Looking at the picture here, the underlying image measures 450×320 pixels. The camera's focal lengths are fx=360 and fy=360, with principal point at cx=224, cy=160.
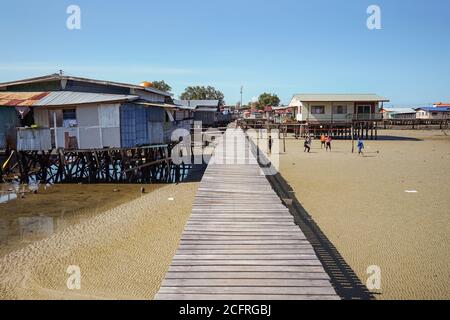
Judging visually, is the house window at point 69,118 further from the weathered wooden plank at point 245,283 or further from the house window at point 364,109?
the house window at point 364,109

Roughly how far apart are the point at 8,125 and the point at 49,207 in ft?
27.9

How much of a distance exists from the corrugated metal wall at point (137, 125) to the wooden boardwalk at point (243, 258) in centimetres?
1081

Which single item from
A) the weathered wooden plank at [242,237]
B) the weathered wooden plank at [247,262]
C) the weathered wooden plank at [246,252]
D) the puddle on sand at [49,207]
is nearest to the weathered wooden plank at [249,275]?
the weathered wooden plank at [247,262]

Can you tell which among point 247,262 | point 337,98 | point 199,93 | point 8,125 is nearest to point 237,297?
point 247,262

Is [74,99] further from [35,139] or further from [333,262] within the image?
[333,262]

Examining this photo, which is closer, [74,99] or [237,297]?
[237,297]

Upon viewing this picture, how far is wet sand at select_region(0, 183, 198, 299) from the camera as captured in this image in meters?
8.35

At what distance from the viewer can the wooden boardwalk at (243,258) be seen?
5.36 metres

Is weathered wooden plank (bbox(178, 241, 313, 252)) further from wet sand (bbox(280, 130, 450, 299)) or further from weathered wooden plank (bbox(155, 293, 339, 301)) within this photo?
wet sand (bbox(280, 130, 450, 299))

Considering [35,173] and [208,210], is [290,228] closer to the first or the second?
[208,210]

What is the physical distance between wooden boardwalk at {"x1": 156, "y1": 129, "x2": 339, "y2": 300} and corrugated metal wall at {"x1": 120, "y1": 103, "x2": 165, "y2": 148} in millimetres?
10812

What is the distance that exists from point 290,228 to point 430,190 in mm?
12425

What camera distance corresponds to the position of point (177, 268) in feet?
20.1

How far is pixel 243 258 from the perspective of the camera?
657 cm
